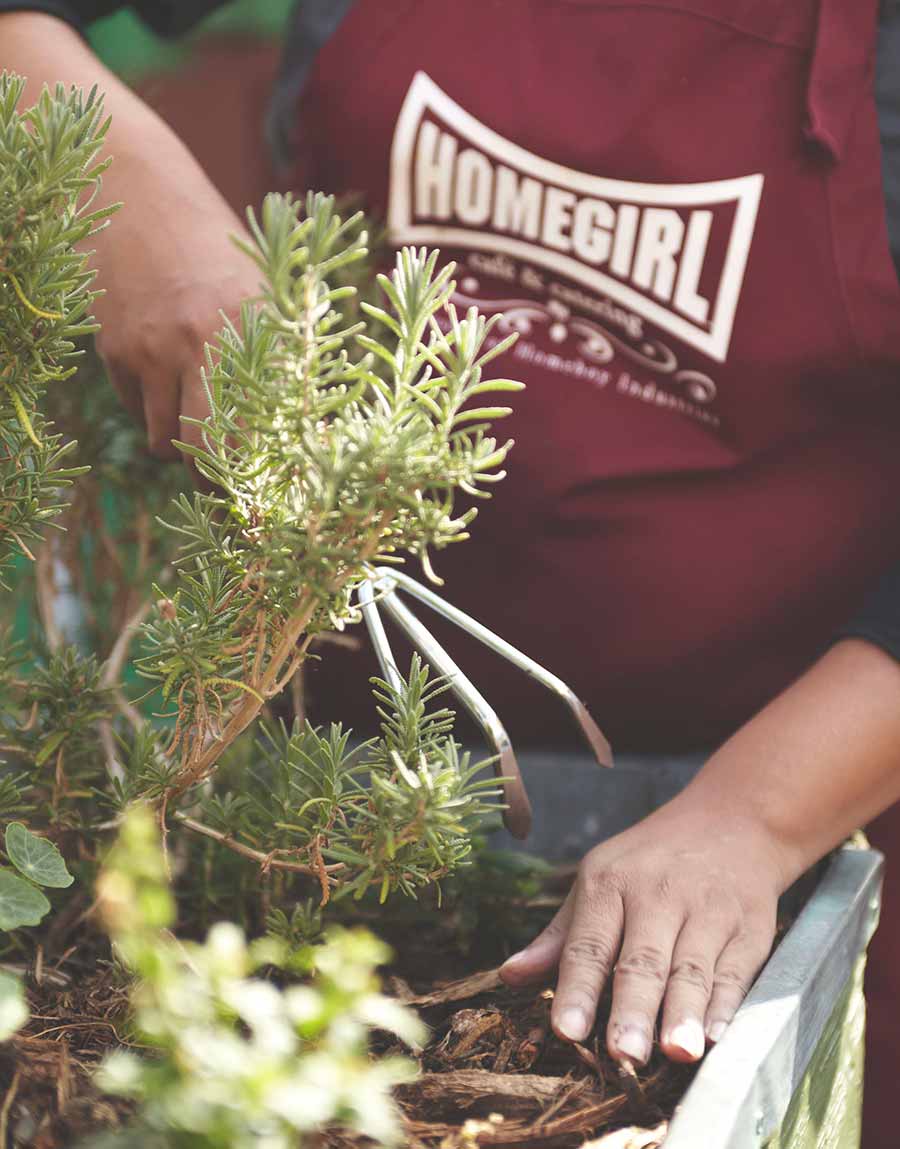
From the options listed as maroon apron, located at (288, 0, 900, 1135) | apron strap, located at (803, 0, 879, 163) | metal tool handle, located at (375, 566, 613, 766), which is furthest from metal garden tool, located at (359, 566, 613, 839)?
apron strap, located at (803, 0, 879, 163)

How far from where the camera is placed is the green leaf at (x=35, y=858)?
59cm

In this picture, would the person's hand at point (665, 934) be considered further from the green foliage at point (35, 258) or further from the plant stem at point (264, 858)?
the green foliage at point (35, 258)

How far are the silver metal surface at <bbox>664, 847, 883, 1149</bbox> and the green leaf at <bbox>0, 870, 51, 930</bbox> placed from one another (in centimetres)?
31

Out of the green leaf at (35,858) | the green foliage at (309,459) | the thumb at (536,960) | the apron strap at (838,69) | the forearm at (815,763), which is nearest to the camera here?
the green foliage at (309,459)

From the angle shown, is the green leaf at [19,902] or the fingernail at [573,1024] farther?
the fingernail at [573,1024]

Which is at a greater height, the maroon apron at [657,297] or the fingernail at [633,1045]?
the maroon apron at [657,297]

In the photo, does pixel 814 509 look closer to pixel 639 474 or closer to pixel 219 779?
pixel 639 474

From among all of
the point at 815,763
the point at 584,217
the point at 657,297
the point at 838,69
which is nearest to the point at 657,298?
the point at 657,297

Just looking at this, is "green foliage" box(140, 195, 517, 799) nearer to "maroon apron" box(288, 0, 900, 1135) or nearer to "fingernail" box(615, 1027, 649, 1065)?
"fingernail" box(615, 1027, 649, 1065)

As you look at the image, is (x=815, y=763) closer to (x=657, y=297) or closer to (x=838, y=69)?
(x=657, y=297)

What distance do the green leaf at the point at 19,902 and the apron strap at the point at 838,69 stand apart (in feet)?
3.00

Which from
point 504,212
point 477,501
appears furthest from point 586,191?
point 477,501

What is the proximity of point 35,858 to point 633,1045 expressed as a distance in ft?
1.16

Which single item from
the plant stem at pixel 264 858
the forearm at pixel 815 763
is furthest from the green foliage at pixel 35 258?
the forearm at pixel 815 763
